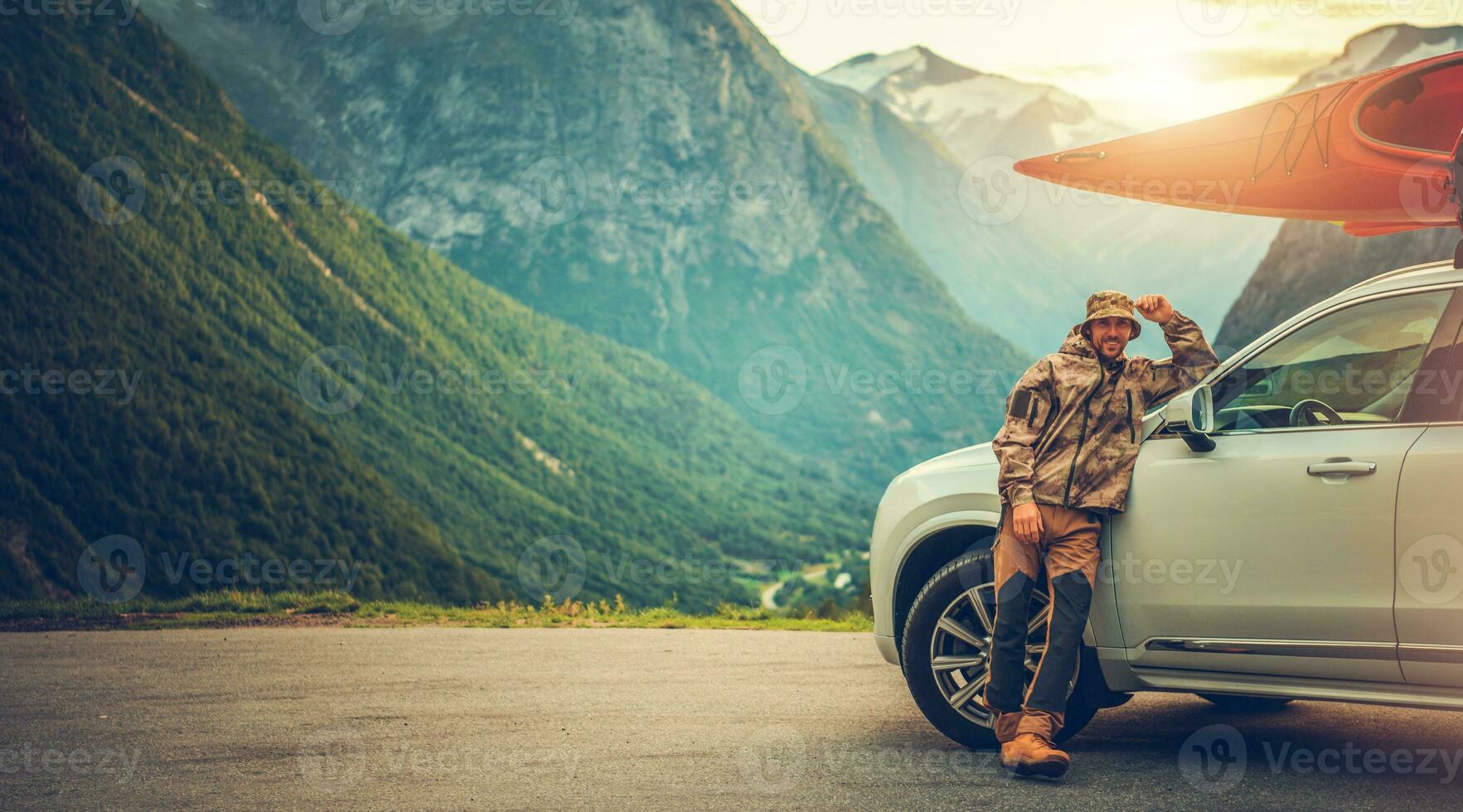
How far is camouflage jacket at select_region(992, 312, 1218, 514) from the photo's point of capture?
526 cm

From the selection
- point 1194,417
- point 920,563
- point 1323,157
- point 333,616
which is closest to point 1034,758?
point 920,563

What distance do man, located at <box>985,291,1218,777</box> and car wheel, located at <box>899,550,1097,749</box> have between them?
0.64ft

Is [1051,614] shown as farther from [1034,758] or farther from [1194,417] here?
[1194,417]

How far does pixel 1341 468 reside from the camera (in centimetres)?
475

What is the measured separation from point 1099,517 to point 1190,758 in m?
A: 1.06

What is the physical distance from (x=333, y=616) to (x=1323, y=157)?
868cm

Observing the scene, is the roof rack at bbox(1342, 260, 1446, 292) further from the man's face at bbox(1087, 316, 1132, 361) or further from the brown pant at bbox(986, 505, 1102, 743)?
the brown pant at bbox(986, 505, 1102, 743)

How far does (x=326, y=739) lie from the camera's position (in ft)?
19.7

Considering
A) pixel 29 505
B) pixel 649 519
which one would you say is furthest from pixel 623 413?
pixel 29 505

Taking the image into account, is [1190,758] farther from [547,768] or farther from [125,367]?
[125,367]

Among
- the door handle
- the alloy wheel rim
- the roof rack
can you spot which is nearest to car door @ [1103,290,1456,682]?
the door handle

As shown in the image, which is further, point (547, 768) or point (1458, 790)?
point (547, 768)

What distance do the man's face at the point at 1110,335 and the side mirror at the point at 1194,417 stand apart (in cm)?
41

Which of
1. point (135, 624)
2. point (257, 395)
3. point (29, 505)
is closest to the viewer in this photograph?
point (135, 624)
